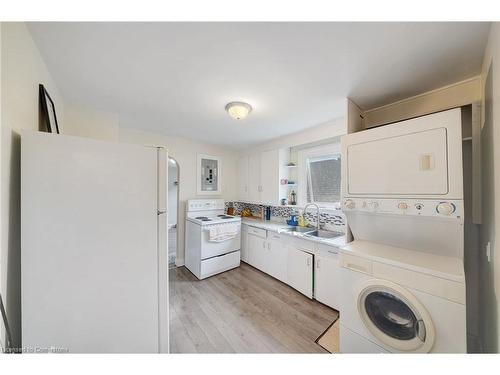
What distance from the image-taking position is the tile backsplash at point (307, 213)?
8.00 ft

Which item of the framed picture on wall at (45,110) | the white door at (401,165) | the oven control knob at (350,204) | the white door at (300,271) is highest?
the framed picture on wall at (45,110)

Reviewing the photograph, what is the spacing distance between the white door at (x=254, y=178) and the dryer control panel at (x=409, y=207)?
6.50ft

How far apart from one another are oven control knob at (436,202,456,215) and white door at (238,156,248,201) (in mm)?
2826

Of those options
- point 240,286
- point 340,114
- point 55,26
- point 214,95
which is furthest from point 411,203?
point 55,26

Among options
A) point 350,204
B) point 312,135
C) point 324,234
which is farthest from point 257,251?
point 312,135

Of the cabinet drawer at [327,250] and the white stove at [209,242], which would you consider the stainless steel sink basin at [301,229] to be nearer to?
the cabinet drawer at [327,250]

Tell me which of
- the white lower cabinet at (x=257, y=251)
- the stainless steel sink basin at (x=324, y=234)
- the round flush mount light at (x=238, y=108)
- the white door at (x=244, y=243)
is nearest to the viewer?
the round flush mount light at (x=238, y=108)

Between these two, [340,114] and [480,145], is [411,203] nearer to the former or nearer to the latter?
[480,145]

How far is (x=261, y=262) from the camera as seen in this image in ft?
9.40

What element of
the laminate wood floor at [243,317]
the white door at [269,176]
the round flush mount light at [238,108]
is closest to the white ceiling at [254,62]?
Result: the round flush mount light at [238,108]

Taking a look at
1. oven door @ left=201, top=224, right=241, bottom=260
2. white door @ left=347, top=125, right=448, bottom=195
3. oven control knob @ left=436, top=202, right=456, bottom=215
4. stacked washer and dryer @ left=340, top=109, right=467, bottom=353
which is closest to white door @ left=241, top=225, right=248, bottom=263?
oven door @ left=201, top=224, right=241, bottom=260

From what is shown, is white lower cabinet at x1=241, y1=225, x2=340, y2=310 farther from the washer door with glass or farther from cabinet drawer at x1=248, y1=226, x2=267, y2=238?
the washer door with glass

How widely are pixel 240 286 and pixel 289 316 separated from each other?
2.65ft

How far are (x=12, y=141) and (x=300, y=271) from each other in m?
2.65
